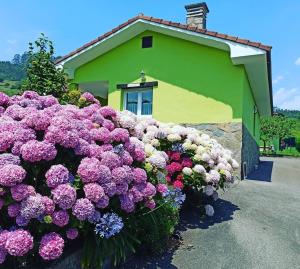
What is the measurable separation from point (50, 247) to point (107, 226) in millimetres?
622

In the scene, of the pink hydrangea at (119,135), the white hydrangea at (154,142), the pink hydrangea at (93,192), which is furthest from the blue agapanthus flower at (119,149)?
the white hydrangea at (154,142)

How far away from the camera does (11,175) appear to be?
2.79 m

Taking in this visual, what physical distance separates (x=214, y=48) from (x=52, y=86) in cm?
577

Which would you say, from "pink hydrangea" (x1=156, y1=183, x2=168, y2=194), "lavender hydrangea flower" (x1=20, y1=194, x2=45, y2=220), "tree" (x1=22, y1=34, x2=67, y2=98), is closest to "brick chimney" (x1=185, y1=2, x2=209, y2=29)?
"tree" (x1=22, y1=34, x2=67, y2=98)

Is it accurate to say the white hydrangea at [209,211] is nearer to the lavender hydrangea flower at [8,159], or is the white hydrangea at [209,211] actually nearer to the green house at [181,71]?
the lavender hydrangea flower at [8,159]

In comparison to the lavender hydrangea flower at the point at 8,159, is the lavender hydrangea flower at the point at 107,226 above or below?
below

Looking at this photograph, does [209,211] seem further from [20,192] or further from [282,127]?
[282,127]

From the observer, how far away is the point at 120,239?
11.5 feet

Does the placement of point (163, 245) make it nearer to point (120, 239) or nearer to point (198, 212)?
point (120, 239)

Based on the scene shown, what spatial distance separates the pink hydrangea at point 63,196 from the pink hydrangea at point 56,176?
0.18 ft

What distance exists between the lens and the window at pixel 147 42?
11828 mm

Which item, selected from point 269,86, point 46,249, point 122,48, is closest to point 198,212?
point 46,249

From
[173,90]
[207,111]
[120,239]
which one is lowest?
[120,239]

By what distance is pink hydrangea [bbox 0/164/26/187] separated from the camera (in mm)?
2770
